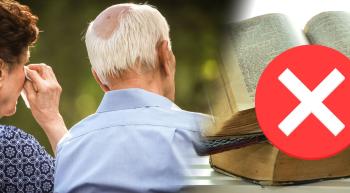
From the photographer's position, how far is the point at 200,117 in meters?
0.79

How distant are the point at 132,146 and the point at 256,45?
244 millimetres

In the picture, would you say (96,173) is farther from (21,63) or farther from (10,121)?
(10,121)

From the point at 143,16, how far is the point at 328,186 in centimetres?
32

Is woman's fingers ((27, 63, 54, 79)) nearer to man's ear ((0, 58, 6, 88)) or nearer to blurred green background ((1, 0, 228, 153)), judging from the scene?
man's ear ((0, 58, 6, 88))

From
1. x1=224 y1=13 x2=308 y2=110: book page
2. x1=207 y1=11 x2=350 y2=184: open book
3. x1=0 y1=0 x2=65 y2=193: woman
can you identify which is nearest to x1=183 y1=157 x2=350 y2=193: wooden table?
x1=207 y1=11 x2=350 y2=184: open book

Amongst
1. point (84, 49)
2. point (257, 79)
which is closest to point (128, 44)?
point (257, 79)

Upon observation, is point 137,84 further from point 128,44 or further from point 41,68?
point 41,68

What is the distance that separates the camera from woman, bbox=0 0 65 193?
920 millimetres

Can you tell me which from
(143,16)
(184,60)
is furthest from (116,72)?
(184,60)

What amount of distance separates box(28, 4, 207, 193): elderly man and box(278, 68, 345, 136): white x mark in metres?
0.14

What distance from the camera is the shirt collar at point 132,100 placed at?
30.2 inches

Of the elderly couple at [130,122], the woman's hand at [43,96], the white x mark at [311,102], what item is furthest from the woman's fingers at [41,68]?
the white x mark at [311,102]

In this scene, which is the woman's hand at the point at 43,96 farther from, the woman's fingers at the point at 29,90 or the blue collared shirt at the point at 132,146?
the blue collared shirt at the point at 132,146

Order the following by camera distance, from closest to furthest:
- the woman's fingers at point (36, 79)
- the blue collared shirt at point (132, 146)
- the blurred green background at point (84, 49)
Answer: the blue collared shirt at point (132, 146), the woman's fingers at point (36, 79), the blurred green background at point (84, 49)
